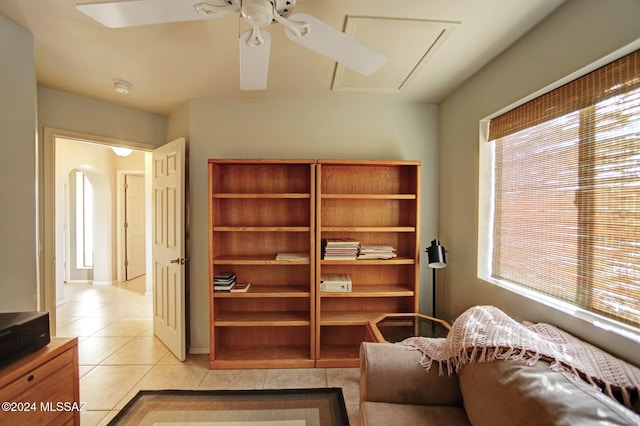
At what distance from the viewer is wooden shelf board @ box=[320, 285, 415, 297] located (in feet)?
7.60

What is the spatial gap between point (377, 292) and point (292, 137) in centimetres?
165

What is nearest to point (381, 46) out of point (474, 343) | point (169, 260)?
point (474, 343)

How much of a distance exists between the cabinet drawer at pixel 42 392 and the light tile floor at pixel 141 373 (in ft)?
2.09

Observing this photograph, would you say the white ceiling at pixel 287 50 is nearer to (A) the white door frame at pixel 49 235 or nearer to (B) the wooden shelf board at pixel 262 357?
(A) the white door frame at pixel 49 235

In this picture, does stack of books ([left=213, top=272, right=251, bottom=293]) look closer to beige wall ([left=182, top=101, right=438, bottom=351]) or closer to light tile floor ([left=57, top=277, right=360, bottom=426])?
beige wall ([left=182, top=101, right=438, bottom=351])

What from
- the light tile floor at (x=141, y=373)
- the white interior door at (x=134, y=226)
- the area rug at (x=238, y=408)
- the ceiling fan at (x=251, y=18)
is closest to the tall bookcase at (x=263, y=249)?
the light tile floor at (x=141, y=373)

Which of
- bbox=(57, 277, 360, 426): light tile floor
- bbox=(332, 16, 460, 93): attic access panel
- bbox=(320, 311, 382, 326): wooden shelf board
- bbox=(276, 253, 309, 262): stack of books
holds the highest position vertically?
bbox=(332, 16, 460, 93): attic access panel

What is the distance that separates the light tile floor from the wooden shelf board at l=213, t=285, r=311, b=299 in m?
0.63

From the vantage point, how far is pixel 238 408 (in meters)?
1.82

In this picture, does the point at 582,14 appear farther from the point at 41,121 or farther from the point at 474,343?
the point at 41,121

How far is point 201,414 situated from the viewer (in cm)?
177

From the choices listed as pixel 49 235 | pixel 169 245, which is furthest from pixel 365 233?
pixel 49 235

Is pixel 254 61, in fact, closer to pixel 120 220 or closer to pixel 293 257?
pixel 293 257

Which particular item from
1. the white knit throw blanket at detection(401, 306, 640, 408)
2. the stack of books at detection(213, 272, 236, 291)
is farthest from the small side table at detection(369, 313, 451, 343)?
the stack of books at detection(213, 272, 236, 291)
